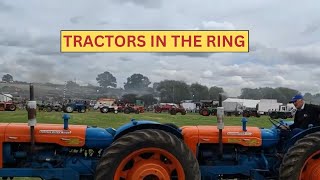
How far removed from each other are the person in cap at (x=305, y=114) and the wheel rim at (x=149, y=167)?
216 cm

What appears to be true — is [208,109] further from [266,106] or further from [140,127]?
[140,127]

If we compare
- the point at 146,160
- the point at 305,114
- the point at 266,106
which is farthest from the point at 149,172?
the point at 266,106

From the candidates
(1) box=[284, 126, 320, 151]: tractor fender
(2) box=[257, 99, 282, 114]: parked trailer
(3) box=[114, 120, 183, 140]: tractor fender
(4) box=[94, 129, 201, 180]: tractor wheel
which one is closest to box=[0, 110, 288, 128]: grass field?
(3) box=[114, 120, 183, 140]: tractor fender

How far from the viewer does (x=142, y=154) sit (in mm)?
5762

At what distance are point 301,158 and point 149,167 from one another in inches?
84.8

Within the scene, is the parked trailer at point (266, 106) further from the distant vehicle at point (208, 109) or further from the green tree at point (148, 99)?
the green tree at point (148, 99)

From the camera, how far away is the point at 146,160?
5.75 m

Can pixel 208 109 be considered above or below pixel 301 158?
below

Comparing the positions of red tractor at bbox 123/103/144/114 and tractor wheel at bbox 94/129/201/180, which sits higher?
tractor wheel at bbox 94/129/201/180

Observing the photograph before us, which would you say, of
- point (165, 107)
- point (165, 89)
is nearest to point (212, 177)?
point (165, 107)

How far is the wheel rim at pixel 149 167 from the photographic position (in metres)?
5.60

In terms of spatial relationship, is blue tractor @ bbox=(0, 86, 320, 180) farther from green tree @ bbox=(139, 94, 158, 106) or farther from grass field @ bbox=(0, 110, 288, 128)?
green tree @ bbox=(139, 94, 158, 106)

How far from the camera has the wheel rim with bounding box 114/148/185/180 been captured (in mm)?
5602

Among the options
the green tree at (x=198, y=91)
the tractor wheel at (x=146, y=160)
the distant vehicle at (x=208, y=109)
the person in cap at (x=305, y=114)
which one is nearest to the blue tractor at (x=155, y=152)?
the tractor wheel at (x=146, y=160)
